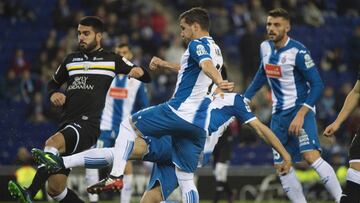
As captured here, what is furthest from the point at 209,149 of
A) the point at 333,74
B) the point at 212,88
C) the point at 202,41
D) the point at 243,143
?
the point at 333,74

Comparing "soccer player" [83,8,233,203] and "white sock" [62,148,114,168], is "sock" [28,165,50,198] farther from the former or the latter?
"soccer player" [83,8,233,203]

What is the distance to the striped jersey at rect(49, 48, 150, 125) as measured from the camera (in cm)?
1025

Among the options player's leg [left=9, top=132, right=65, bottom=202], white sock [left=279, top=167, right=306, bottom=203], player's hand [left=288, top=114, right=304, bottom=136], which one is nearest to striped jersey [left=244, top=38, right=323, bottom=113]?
player's hand [left=288, top=114, right=304, bottom=136]

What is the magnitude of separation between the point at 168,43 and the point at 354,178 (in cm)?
1314

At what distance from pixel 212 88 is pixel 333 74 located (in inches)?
502

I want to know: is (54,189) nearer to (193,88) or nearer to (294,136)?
(193,88)

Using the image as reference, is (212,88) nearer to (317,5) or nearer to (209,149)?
(209,149)

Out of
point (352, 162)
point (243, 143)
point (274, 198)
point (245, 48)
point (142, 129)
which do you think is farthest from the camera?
point (245, 48)

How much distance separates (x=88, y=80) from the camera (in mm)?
10328

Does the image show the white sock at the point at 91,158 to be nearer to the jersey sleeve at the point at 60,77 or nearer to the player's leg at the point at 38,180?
the player's leg at the point at 38,180

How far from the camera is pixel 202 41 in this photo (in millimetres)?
9094

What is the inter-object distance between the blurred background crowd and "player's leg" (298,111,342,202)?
6426mm

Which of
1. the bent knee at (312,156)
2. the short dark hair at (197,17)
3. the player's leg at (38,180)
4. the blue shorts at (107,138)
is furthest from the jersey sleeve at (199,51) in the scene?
the blue shorts at (107,138)

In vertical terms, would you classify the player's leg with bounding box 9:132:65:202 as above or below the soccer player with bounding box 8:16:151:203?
below
